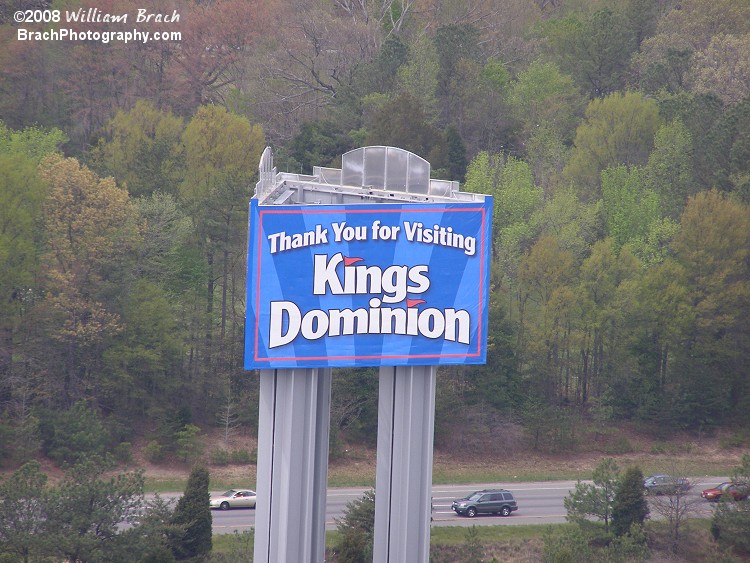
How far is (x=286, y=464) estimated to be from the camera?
92.5 ft

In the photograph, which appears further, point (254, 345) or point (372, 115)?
point (372, 115)

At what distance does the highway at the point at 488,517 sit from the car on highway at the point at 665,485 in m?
0.85

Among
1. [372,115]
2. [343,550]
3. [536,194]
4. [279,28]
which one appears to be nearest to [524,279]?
[536,194]

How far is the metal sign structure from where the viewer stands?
28.3 meters

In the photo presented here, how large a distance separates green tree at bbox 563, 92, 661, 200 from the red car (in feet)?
78.6

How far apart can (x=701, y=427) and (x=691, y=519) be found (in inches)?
430

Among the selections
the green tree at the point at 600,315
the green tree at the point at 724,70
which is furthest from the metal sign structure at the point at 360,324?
the green tree at the point at 724,70

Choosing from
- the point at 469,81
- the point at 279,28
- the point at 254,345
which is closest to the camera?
the point at 254,345

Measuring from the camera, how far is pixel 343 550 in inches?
1604

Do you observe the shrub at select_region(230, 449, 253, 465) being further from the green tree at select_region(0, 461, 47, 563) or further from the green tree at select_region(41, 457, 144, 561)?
the green tree at select_region(0, 461, 47, 563)

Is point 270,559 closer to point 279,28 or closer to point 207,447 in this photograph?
point 207,447

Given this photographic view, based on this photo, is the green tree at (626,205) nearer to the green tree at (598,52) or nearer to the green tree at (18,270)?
the green tree at (598,52)

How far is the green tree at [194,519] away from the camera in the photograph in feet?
142

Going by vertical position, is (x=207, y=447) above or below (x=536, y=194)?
below
